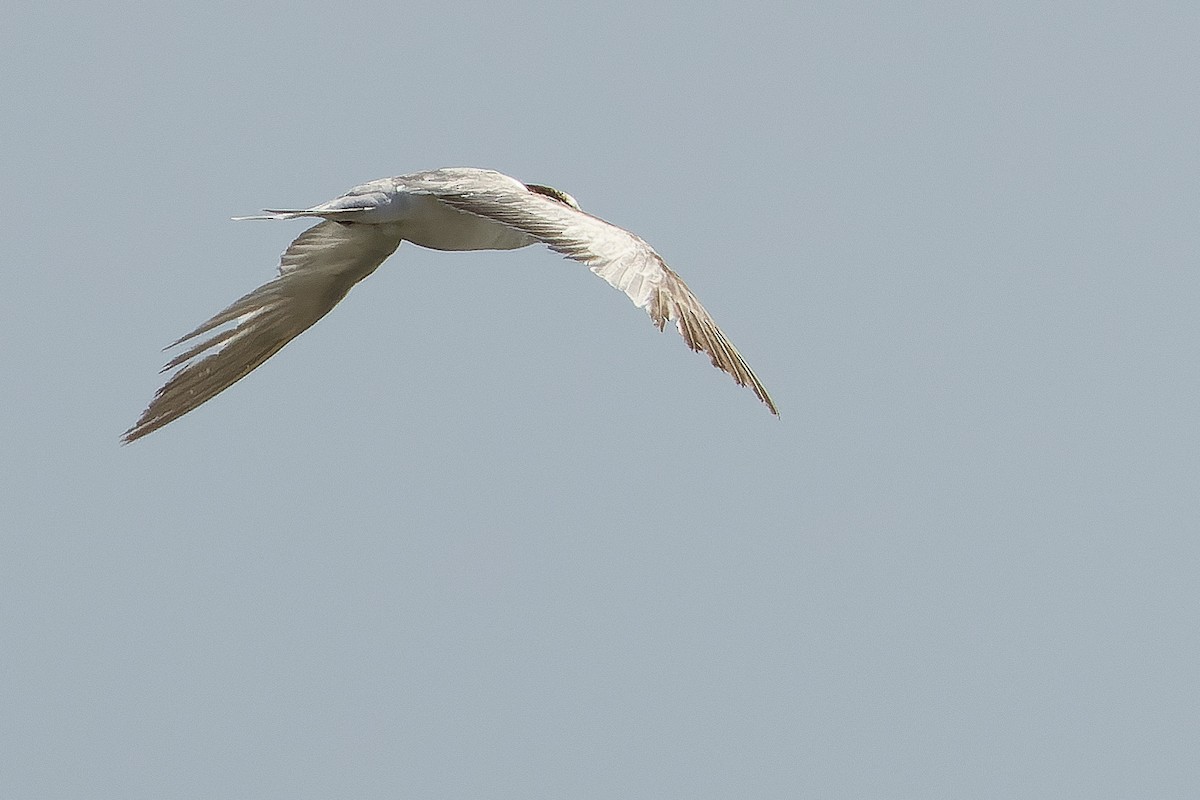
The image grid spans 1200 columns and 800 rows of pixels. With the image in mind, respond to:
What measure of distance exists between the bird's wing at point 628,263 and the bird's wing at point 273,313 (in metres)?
2.05

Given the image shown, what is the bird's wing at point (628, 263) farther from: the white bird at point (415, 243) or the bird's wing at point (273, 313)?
the bird's wing at point (273, 313)

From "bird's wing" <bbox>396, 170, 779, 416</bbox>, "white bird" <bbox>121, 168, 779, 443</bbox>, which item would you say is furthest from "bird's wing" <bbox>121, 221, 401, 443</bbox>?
"bird's wing" <bbox>396, 170, 779, 416</bbox>

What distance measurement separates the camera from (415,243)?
527 inches

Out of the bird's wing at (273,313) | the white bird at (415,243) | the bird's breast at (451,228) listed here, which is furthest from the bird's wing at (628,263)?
the bird's wing at (273,313)

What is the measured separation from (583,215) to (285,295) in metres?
3.23

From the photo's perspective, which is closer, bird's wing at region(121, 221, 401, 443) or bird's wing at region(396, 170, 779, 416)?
bird's wing at region(396, 170, 779, 416)

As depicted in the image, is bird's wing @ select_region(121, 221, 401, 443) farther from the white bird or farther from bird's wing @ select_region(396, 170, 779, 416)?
bird's wing @ select_region(396, 170, 779, 416)

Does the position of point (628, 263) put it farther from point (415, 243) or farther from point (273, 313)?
point (273, 313)

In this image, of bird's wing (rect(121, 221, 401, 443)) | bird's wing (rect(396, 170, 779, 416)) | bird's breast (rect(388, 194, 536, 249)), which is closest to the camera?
bird's wing (rect(396, 170, 779, 416))

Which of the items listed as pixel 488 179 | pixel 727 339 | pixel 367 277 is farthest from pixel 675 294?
pixel 367 277

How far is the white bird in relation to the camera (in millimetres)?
10969

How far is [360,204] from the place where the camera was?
12.8 meters

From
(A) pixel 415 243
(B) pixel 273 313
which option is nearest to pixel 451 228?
(A) pixel 415 243

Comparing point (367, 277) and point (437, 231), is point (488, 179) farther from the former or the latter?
point (367, 277)
